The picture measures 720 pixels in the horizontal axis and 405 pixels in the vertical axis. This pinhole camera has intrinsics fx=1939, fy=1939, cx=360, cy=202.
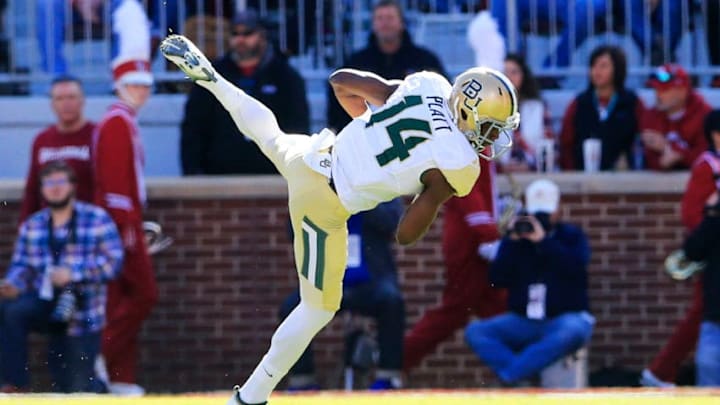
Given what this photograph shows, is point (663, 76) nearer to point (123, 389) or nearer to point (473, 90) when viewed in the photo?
point (123, 389)

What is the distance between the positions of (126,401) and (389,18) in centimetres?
350

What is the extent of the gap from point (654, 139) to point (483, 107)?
4.22m

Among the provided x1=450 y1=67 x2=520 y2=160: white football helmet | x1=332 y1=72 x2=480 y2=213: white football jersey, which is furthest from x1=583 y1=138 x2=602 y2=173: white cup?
x1=450 y1=67 x2=520 y2=160: white football helmet

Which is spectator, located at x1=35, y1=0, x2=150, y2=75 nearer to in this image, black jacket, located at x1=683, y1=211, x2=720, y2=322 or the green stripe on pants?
black jacket, located at x1=683, y1=211, x2=720, y2=322

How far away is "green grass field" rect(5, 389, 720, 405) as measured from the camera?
370 inches

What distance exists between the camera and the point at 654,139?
12133 millimetres

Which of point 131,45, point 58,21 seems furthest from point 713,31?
point 58,21

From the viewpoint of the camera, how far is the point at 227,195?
12.3 metres

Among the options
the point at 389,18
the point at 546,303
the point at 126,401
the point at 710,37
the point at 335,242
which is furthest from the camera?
the point at 710,37

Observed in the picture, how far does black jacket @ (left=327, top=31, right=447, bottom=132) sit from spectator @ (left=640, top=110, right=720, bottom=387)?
1.70 metres

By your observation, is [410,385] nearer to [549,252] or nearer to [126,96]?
[549,252]

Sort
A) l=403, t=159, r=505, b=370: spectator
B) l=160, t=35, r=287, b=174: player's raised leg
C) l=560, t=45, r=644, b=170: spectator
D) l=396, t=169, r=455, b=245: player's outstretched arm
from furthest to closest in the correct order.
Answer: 1. l=560, t=45, r=644, b=170: spectator
2. l=403, t=159, r=505, b=370: spectator
3. l=160, t=35, r=287, b=174: player's raised leg
4. l=396, t=169, r=455, b=245: player's outstretched arm

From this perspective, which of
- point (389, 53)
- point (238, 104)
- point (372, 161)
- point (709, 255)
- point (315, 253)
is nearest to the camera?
point (372, 161)

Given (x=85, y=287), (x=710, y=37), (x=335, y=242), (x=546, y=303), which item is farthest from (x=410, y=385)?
(x=335, y=242)
